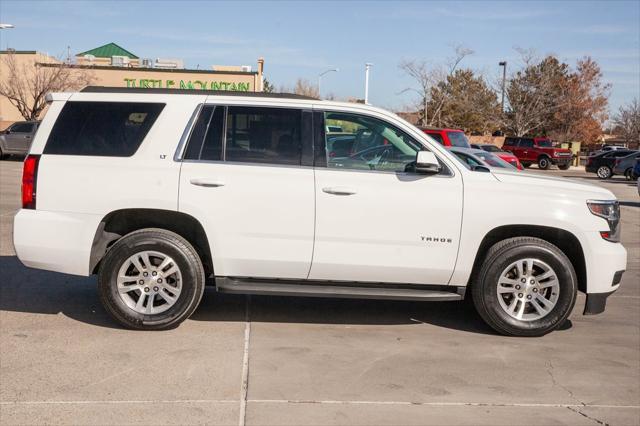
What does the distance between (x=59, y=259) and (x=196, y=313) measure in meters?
1.38

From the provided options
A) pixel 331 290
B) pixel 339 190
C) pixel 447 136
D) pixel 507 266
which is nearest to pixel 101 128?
pixel 339 190

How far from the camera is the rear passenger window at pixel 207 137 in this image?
602cm

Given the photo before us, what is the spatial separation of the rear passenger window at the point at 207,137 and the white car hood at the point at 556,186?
245cm

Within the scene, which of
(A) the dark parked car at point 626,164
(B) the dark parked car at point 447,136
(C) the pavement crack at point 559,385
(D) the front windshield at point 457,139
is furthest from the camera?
(A) the dark parked car at point 626,164

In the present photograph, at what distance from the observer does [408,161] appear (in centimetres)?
612

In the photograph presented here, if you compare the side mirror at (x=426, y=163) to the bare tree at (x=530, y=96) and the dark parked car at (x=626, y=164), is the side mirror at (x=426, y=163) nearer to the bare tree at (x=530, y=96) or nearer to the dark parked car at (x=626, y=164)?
the dark parked car at (x=626, y=164)

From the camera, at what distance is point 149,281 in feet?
19.6

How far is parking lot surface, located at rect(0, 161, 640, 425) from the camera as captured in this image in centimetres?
445

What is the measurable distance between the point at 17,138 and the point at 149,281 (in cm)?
2613

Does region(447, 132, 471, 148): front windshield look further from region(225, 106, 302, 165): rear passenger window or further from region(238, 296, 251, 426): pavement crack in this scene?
region(225, 106, 302, 165): rear passenger window

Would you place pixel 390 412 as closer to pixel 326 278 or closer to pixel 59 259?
pixel 326 278

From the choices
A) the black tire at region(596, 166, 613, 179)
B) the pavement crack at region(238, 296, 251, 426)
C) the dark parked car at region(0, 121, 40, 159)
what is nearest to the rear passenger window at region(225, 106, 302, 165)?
the pavement crack at region(238, 296, 251, 426)


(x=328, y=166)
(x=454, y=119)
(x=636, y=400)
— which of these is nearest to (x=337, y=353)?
(x=328, y=166)

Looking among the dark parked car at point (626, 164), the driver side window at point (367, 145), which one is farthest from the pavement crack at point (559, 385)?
the dark parked car at point (626, 164)
